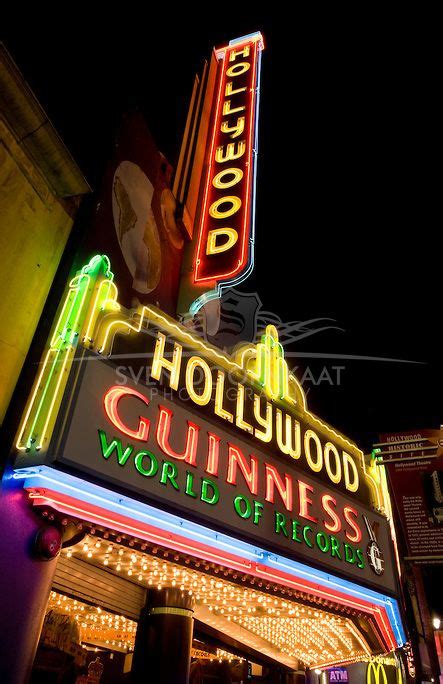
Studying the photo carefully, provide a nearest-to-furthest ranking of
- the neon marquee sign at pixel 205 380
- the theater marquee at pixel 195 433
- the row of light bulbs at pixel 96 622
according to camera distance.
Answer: the theater marquee at pixel 195 433
the neon marquee sign at pixel 205 380
the row of light bulbs at pixel 96 622

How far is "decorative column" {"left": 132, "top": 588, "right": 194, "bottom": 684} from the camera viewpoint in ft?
27.5

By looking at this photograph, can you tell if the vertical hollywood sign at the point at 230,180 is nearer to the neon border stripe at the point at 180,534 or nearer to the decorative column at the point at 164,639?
the neon border stripe at the point at 180,534

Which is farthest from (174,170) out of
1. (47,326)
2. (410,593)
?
(410,593)

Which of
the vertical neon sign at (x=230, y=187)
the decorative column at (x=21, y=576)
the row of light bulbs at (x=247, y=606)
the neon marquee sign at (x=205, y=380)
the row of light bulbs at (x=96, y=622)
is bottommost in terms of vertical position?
the decorative column at (x=21, y=576)

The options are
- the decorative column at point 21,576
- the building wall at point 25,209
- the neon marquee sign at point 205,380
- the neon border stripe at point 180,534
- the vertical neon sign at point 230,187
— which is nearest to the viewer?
the decorative column at point 21,576

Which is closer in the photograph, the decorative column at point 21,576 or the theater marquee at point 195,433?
the decorative column at point 21,576

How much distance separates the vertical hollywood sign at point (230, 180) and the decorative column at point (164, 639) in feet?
19.9

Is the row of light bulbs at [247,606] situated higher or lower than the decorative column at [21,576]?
higher

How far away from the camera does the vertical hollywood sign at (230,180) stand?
10.6 meters

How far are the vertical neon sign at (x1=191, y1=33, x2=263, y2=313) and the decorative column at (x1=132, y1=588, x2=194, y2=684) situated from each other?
221 inches

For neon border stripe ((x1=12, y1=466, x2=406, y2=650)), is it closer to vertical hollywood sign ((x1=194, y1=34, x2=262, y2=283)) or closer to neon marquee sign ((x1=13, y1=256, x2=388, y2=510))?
neon marquee sign ((x1=13, y1=256, x2=388, y2=510))

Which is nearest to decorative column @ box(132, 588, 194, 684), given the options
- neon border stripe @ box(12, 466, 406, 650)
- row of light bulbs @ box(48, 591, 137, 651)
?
row of light bulbs @ box(48, 591, 137, 651)

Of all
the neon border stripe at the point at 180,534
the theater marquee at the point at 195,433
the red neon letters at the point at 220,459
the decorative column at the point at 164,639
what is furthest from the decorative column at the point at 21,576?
the decorative column at the point at 164,639

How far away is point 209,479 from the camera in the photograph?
24.7 ft
